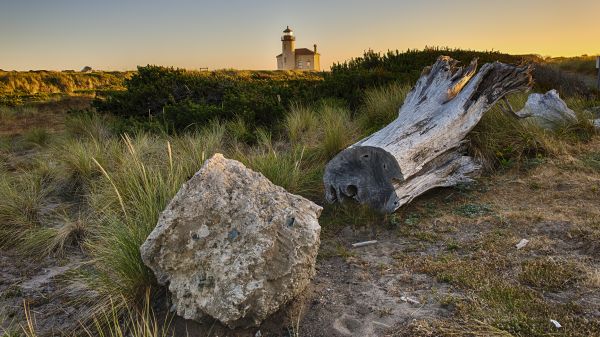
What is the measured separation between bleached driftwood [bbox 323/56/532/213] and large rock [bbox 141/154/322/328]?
178cm

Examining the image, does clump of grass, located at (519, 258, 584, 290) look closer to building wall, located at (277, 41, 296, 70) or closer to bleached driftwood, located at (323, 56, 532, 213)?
bleached driftwood, located at (323, 56, 532, 213)

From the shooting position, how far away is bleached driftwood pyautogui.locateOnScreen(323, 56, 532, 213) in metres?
4.72

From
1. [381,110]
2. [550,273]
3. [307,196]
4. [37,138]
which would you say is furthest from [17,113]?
[550,273]

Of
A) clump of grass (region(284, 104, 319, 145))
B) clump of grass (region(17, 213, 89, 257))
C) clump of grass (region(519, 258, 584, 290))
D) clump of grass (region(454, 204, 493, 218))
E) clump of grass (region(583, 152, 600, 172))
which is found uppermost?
clump of grass (region(284, 104, 319, 145))

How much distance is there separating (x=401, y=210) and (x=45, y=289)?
3466mm

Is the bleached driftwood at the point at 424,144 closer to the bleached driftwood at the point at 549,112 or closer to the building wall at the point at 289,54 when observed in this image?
the bleached driftwood at the point at 549,112

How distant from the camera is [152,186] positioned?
14.0ft

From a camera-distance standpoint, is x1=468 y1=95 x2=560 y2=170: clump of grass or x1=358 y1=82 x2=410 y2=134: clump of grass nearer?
x1=468 y1=95 x2=560 y2=170: clump of grass

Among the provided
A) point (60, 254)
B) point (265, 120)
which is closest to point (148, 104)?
point (265, 120)

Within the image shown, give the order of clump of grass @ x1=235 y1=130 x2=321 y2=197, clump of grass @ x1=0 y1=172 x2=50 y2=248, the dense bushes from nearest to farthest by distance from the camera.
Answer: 1. clump of grass @ x1=0 y1=172 x2=50 y2=248
2. clump of grass @ x1=235 y1=130 x2=321 y2=197
3. the dense bushes

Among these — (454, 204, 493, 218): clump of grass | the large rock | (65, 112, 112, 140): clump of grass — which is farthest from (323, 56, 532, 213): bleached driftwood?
(65, 112, 112, 140): clump of grass

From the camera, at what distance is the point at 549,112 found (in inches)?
297

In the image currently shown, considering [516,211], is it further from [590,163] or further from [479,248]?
[590,163]

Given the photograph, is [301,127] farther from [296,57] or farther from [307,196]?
[296,57]
